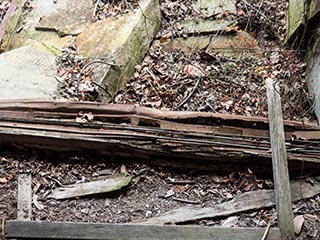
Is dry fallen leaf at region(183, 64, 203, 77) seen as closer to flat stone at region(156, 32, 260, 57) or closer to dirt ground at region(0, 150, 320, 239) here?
flat stone at region(156, 32, 260, 57)

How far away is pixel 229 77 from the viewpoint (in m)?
4.75

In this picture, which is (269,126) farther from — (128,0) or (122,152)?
(128,0)

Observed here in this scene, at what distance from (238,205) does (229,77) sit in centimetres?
168

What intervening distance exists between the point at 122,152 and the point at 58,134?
1.61ft

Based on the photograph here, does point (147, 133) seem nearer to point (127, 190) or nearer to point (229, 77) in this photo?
point (127, 190)

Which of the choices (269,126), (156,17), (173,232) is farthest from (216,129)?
(156,17)

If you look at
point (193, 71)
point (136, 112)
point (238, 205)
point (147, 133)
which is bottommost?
point (238, 205)

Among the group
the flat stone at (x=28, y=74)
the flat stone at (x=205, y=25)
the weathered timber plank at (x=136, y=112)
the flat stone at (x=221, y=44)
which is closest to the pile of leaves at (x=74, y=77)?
the flat stone at (x=28, y=74)

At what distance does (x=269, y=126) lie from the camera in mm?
3742

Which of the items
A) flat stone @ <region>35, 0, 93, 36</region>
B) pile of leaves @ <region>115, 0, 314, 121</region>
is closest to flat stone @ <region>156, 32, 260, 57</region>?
pile of leaves @ <region>115, 0, 314, 121</region>

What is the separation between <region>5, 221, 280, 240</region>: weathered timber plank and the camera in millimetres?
3045

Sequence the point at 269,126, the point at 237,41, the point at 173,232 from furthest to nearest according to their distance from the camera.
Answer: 1. the point at 237,41
2. the point at 269,126
3. the point at 173,232

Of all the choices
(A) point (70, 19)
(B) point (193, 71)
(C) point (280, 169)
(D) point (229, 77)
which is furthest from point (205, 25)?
(C) point (280, 169)

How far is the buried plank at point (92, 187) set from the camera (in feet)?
11.3
